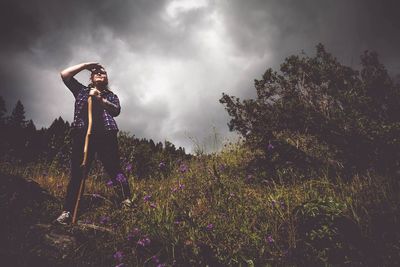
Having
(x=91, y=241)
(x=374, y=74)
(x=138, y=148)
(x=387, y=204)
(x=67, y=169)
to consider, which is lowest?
(x=91, y=241)

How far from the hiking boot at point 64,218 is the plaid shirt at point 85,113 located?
1.05 meters

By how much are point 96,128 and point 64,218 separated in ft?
3.76

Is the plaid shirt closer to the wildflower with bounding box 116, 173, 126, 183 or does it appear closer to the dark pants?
the dark pants

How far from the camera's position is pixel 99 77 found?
419 centimetres

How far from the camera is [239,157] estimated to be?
22.4 feet

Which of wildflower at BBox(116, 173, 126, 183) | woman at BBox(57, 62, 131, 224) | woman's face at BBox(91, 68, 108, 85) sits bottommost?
wildflower at BBox(116, 173, 126, 183)

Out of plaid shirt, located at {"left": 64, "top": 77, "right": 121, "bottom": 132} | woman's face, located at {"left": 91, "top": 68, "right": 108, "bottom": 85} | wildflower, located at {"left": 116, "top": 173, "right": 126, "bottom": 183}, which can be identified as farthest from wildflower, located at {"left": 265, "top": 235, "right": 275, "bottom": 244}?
woman's face, located at {"left": 91, "top": 68, "right": 108, "bottom": 85}

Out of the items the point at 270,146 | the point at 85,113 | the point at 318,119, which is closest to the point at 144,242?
the point at 85,113

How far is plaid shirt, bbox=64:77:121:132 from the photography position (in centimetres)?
390

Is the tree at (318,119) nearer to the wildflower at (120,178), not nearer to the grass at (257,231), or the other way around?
the grass at (257,231)

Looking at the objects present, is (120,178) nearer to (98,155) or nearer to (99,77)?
(98,155)

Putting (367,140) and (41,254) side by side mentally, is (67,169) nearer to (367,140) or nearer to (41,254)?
(41,254)

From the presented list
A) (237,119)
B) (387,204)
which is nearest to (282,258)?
(387,204)

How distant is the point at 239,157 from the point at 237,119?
106 cm
